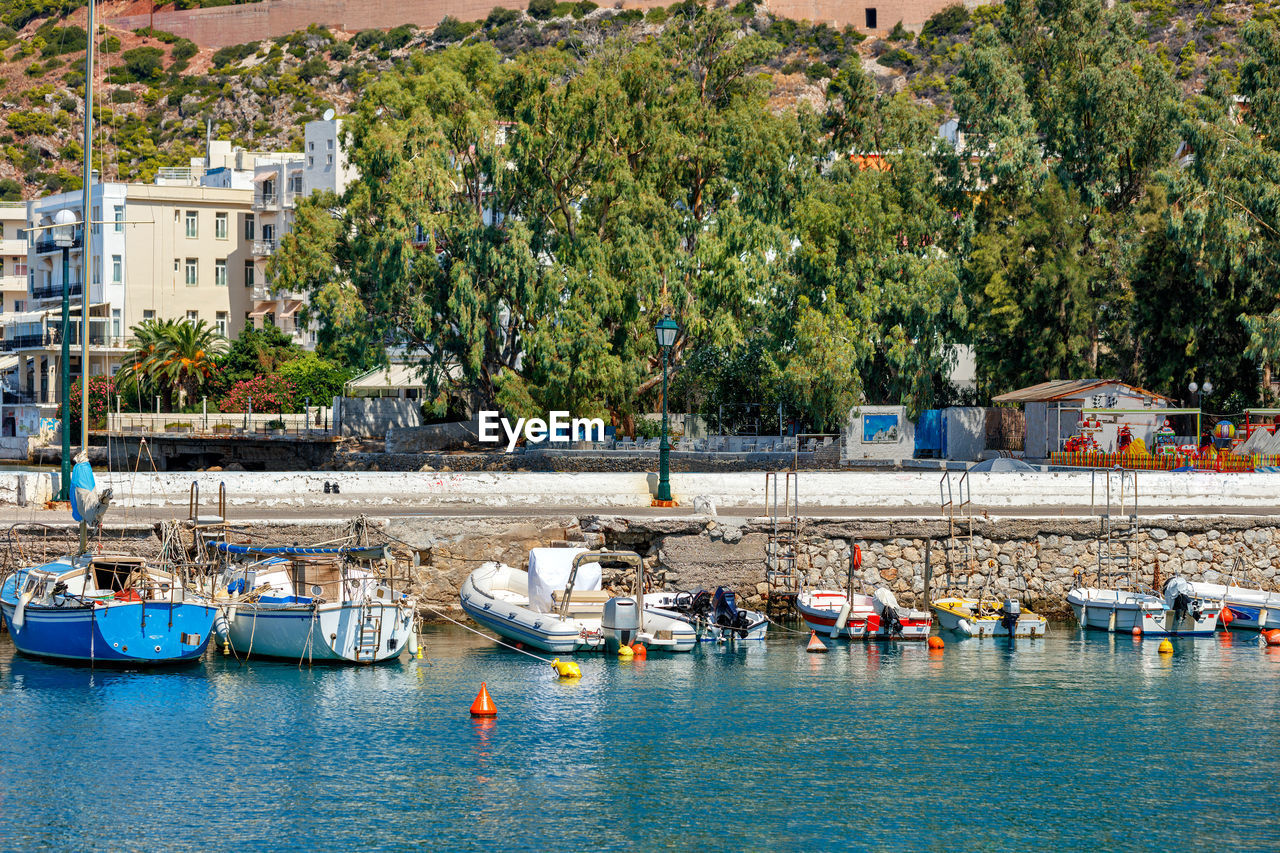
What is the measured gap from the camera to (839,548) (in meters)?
30.5

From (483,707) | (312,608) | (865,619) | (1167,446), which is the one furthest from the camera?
(1167,446)

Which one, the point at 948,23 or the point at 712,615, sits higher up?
the point at 948,23

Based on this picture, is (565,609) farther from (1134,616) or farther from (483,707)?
(1134,616)

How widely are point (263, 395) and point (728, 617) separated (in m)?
47.9

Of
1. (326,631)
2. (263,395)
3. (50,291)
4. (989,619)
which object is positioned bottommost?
(989,619)

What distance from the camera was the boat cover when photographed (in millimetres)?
26016

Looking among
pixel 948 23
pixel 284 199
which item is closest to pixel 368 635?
pixel 284 199

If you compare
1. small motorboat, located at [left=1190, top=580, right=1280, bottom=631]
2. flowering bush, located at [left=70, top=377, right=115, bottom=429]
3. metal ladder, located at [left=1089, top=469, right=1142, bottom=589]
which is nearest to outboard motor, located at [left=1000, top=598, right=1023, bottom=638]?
metal ladder, located at [left=1089, top=469, right=1142, bottom=589]

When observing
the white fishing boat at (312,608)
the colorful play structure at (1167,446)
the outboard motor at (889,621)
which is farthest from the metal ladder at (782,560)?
the colorful play structure at (1167,446)

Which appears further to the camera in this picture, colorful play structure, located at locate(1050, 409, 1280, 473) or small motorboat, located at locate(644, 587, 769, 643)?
colorful play structure, located at locate(1050, 409, 1280, 473)

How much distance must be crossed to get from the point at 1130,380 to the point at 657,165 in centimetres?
1822

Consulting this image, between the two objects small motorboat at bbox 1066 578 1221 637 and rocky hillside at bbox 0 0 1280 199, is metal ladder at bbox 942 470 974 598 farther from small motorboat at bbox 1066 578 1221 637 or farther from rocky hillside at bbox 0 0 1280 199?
rocky hillside at bbox 0 0 1280 199

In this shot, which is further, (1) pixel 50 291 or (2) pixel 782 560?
(1) pixel 50 291

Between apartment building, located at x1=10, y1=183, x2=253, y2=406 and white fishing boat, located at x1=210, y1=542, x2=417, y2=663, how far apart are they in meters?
58.2
